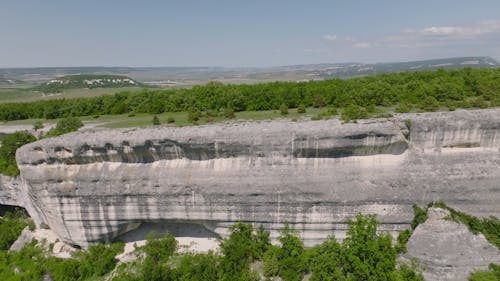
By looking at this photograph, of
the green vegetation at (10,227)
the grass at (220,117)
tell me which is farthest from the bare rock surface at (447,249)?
the green vegetation at (10,227)

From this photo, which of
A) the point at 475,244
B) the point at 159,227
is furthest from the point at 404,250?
the point at 159,227

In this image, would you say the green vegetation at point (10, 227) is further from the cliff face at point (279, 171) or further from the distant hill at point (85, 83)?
the distant hill at point (85, 83)

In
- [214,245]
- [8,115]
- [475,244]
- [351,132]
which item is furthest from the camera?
[8,115]

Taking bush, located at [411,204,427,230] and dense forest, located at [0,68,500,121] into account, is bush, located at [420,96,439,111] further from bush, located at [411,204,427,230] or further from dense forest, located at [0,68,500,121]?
bush, located at [411,204,427,230]

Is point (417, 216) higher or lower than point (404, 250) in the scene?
higher

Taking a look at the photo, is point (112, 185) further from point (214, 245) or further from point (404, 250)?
point (404, 250)

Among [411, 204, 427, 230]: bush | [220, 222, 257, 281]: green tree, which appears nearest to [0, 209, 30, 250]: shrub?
[220, 222, 257, 281]: green tree

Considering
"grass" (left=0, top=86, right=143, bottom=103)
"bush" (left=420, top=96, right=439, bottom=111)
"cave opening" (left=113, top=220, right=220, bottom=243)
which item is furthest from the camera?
"grass" (left=0, top=86, right=143, bottom=103)
